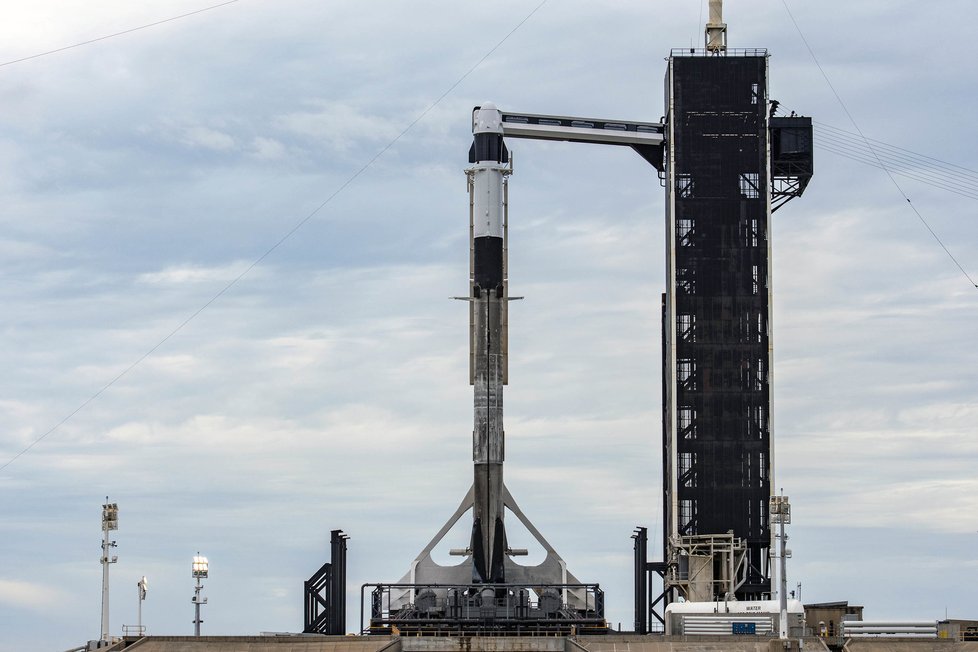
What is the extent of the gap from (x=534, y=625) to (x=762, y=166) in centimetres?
3918

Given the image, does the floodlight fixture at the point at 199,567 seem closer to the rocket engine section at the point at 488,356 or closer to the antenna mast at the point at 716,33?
the rocket engine section at the point at 488,356

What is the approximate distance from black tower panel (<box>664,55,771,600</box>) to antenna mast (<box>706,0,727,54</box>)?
3744mm

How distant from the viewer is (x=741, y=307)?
12119 cm

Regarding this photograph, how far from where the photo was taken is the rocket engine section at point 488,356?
357ft

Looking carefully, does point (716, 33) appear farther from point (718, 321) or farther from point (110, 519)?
point (110, 519)

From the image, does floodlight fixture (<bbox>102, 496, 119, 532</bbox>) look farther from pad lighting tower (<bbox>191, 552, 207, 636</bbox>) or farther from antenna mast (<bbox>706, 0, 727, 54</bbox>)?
antenna mast (<bbox>706, 0, 727, 54</bbox>)

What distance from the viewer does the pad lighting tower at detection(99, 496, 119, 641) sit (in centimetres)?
9044

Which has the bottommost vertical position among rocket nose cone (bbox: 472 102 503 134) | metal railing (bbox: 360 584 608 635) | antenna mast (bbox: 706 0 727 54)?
metal railing (bbox: 360 584 608 635)

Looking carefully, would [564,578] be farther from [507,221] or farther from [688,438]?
[507,221]

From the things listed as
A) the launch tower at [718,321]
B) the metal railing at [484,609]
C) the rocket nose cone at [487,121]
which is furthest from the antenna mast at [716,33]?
the metal railing at [484,609]

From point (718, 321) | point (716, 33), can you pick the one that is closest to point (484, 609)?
point (718, 321)

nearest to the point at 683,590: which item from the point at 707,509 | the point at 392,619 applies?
the point at 707,509

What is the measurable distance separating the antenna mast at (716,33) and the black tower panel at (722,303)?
12.3 feet

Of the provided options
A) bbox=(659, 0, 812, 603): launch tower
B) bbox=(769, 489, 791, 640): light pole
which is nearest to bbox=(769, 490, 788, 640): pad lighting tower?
bbox=(769, 489, 791, 640): light pole
